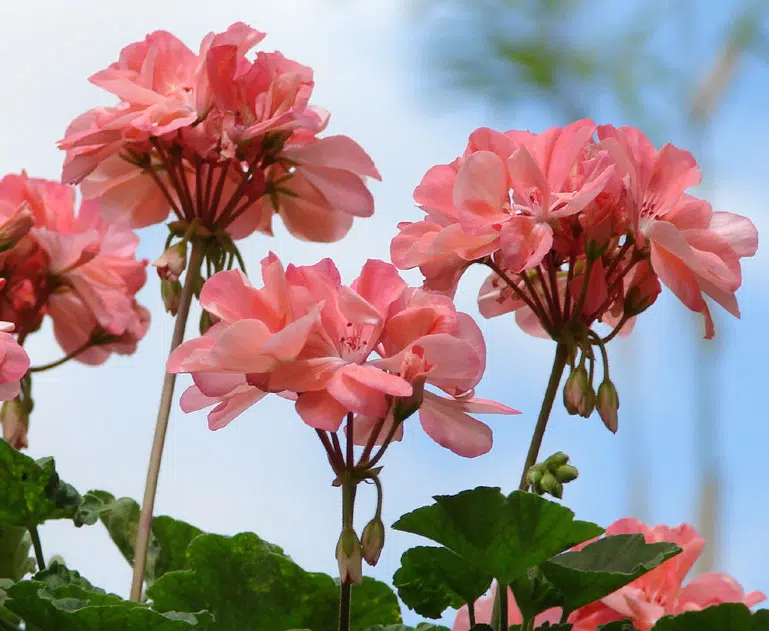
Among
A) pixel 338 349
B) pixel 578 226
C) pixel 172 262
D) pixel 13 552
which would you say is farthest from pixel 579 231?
pixel 13 552

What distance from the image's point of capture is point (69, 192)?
44.6 inches

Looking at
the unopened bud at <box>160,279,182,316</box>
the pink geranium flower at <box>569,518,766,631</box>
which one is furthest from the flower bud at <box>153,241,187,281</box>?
the pink geranium flower at <box>569,518,766,631</box>

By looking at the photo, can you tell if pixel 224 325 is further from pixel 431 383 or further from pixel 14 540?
pixel 14 540

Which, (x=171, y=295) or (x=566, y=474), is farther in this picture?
(x=171, y=295)

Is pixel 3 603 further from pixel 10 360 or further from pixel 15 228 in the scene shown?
pixel 15 228

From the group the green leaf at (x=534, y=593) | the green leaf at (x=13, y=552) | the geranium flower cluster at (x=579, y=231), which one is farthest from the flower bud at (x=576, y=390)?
the green leaf at (x=13, y=552)

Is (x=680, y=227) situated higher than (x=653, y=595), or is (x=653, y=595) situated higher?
(x=680, y=227)

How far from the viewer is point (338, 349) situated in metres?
0.62

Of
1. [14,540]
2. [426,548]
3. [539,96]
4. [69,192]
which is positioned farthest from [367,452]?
[539,96]

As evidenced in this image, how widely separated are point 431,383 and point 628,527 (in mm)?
303

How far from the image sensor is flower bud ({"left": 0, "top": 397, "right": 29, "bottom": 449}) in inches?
38.3

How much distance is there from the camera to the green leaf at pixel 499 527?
68cm

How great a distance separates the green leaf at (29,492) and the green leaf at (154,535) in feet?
0.37

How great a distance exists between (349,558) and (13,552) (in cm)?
46
